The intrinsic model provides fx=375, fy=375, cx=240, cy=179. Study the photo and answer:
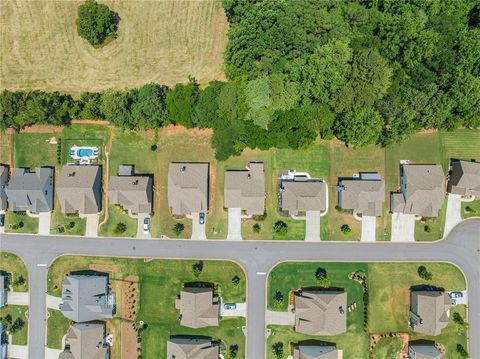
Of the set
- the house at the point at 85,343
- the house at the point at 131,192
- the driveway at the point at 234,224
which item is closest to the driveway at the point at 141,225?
the house at the point at 131,192

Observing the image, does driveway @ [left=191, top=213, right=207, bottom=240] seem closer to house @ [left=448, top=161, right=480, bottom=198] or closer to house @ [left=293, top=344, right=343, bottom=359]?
house @ [left=293, top=344, right=343, bottom=359]

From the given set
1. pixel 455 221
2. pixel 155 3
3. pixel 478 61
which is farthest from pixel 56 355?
pixel 478 61

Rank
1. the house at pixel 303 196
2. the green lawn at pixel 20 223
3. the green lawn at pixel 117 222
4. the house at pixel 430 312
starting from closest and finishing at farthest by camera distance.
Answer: the house at pixel 430 312, the house at pixel 303 196, the green lawn at pixel 117 222, the green lawn at pixel 20 223

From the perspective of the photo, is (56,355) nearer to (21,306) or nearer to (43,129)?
(21,306)

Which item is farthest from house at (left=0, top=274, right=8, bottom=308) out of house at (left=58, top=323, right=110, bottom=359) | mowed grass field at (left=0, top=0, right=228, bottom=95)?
mowed grass field at (left=0, top=0, right=228, bottom=95)

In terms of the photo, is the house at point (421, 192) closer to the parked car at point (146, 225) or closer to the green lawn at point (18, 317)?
the parked car at point (146, 225)
